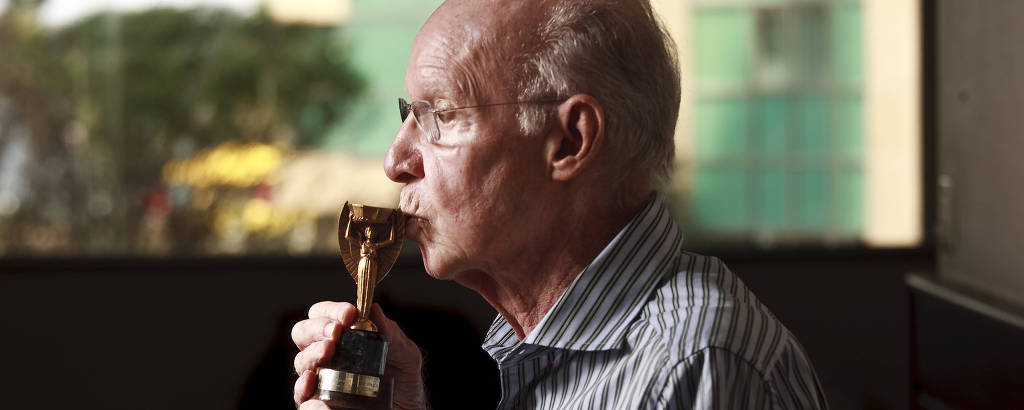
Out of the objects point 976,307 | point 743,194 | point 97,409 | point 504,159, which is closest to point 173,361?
point 97,409

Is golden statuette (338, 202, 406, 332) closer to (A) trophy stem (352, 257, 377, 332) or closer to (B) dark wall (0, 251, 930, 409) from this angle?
(A) trophy stem (352, 257, 377, 332)

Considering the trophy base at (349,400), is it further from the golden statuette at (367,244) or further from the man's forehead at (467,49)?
the man's forehead at (467,49)

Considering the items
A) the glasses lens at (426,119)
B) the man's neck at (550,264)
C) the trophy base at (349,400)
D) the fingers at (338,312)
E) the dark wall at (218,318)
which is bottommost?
the dark wall at (218,318)

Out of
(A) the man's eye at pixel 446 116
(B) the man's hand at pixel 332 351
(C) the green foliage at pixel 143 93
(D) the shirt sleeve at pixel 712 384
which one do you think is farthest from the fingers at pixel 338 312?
(C) the green foliage at pixel 143 93

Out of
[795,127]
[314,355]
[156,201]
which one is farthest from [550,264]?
[156,201]

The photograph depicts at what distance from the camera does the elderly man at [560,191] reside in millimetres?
1119

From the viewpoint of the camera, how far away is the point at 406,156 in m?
1.20

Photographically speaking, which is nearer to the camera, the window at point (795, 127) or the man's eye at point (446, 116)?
the man's eye at point (446, 116)

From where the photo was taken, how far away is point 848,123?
3814 millimetres

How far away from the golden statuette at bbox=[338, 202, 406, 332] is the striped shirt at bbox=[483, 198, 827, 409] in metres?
0.19

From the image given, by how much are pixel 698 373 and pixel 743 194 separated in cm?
295

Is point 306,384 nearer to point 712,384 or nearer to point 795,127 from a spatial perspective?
point 712,384

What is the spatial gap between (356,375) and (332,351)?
0.14 ft

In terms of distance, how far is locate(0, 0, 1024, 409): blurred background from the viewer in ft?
12.5
